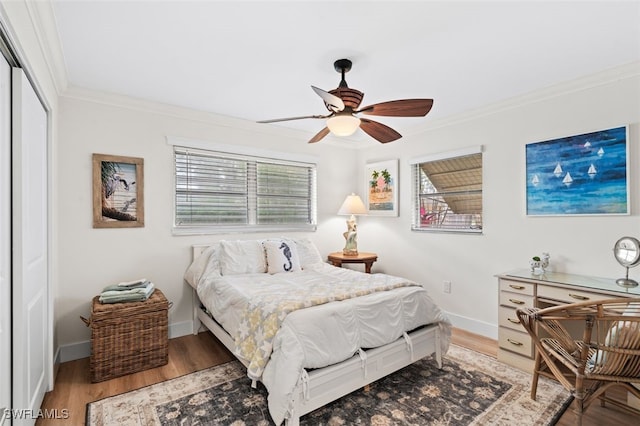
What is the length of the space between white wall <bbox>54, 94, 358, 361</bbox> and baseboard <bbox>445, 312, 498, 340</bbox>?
2.61 m

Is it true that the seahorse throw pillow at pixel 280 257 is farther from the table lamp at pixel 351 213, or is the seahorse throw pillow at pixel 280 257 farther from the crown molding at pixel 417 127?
the crown molding at pixel 417 127

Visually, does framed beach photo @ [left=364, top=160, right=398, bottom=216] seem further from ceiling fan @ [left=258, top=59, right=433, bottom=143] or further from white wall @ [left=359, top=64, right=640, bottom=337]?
ceiling fan @ [left=258, top=59, right=433, bottom=143]

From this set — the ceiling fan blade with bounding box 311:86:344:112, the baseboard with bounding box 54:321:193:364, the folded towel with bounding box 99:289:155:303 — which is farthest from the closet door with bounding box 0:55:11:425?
the ceiling fan blade with bounding box 311:86:344:112

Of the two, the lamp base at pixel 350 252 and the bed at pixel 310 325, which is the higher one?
the lamp base at pixel 350 252

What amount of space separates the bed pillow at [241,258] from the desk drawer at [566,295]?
2526 millimetres

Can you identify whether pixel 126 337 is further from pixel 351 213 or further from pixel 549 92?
pixel 549 92

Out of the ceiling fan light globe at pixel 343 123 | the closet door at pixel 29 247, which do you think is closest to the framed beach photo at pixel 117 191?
the closet door at pixel 29 247

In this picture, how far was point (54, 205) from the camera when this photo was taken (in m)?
2.58

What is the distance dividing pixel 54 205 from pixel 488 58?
11.7ft

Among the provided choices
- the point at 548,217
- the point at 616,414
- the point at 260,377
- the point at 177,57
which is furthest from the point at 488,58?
the point at 260,377

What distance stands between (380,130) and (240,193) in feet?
6.45

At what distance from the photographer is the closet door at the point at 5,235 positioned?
153 cm

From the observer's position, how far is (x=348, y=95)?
2291 millimetres

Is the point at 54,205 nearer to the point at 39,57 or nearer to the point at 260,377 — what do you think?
the point at 39,57
